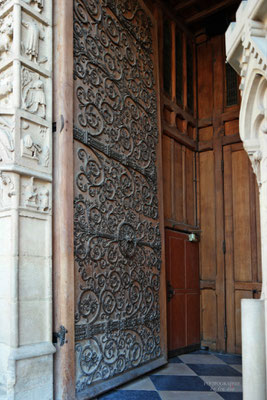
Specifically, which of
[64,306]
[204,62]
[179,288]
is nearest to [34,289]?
[64,306]

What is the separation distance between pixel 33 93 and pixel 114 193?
3.68 feet

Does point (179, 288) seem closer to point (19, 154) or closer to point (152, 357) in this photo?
point (152, 357)

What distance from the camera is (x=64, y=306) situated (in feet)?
9.53

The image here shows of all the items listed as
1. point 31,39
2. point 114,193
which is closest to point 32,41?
point 31,39

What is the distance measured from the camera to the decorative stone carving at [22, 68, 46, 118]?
2877mm

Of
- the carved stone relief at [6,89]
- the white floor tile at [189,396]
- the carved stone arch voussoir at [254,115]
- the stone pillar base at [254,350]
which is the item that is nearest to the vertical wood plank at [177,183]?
the white floor tile at [189,396]

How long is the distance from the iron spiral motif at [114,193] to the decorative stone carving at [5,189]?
0.55 metres

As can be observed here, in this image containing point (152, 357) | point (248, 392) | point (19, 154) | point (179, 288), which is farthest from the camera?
point (179, 288)

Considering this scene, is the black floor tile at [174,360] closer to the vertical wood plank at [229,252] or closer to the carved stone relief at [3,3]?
the vertical wood plank at [229,252]

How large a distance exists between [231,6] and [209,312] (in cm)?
404

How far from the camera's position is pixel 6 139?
2.76 metres

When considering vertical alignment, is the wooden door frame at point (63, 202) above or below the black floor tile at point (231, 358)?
above

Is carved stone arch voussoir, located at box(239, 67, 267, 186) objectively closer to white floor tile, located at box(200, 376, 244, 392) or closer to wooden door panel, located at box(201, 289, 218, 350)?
white floor tile, located at box(200, 376, 244, 392)

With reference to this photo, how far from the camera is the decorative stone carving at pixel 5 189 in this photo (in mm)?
2727
